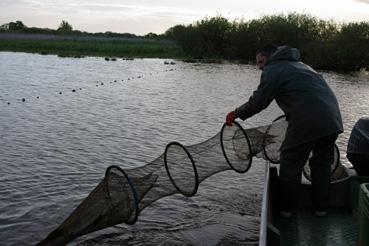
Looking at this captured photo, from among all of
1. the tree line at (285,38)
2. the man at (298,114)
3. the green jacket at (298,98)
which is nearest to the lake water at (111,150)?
the man at (298,114)

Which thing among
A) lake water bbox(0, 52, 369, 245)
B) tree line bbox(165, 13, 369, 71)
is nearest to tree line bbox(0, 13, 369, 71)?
tree line bbox(165, 13, 369, 71)

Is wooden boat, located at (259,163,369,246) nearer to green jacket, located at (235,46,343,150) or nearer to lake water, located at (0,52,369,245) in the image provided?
green jacket, located at (235,46,343,150)

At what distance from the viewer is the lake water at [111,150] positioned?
788 cm

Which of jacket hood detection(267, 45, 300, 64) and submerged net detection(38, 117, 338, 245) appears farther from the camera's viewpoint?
jacket hood detection(267, 45, 300, 64)

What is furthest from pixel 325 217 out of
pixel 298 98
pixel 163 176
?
pixel 163 176

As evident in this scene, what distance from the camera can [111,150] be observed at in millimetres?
12375

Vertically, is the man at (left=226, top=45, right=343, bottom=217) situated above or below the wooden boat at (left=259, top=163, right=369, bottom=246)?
above

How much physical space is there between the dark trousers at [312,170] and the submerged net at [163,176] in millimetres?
858

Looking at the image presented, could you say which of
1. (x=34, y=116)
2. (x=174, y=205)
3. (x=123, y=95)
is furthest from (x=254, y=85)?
(x=174, y=205)

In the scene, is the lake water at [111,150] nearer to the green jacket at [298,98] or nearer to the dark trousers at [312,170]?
the dark trousers at [312,170]

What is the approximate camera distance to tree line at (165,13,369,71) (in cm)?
5191

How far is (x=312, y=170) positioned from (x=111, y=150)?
6885 millimetres

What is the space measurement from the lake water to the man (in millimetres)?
1743

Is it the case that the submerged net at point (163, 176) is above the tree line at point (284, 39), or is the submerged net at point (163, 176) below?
below
